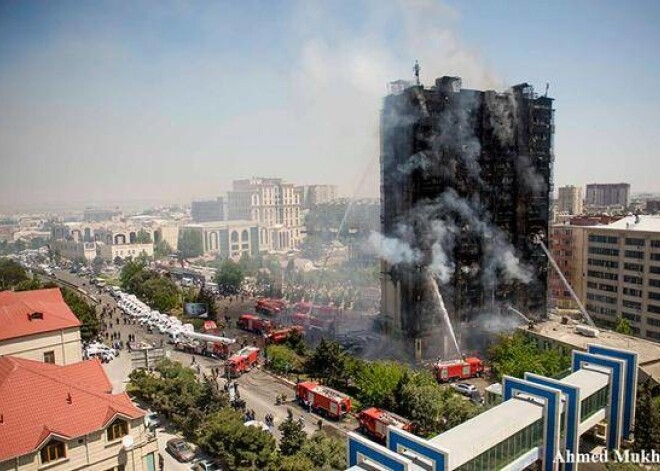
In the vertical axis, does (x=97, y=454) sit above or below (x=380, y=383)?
above

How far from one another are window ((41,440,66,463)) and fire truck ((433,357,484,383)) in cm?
2088

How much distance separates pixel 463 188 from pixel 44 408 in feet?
93.0

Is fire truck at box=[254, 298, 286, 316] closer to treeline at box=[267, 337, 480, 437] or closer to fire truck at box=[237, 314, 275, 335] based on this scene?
fire truck at box=[237, 314, 275, 335]

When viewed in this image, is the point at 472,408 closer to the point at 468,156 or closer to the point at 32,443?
the point at 32,443

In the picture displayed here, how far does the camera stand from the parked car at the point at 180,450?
20.6 m

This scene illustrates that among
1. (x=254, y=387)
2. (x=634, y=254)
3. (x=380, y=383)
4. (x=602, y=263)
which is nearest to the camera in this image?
(x=380, y=383)

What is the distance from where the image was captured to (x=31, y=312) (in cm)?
2542

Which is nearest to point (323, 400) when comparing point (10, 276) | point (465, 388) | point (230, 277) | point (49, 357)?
point (465, 388)

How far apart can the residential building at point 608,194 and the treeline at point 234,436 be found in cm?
14869

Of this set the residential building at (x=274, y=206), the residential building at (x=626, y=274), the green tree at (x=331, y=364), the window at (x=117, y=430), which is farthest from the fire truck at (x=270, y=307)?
the residential building at (x=274, y=206)

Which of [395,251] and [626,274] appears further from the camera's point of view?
[626,274]

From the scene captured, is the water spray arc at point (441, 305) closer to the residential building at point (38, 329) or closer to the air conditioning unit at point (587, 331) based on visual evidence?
the air conditioning unit at point (587, 331)

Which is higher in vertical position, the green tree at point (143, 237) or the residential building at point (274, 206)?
the residential building at point (274, 206)

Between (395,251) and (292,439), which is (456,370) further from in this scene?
(292,439)
